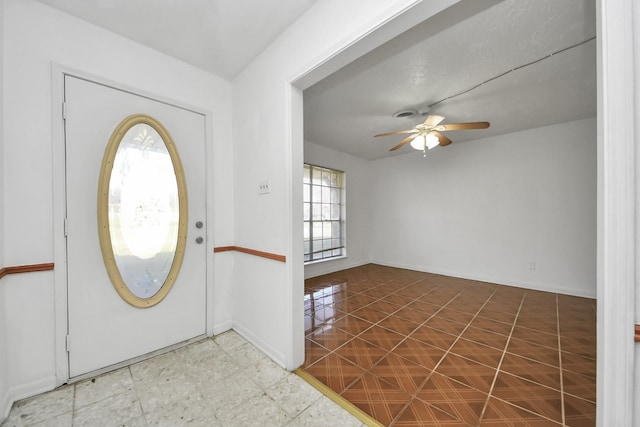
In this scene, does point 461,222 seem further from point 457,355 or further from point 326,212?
point 457,355

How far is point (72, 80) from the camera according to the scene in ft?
5.62

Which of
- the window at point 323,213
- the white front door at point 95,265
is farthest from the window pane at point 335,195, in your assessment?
the white front door at point 95,265

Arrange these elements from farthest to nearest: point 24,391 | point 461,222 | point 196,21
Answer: point 461,222 < point 196,21 < point 24,391

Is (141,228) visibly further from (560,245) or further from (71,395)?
(560,245)

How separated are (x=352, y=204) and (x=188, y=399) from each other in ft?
14.6

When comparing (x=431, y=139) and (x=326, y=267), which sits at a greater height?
(x=431, y=139)

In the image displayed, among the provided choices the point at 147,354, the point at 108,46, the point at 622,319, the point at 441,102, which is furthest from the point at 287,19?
the point at 147,354

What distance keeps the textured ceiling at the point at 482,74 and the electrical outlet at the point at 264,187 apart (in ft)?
4.20

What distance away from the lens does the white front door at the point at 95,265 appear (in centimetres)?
171

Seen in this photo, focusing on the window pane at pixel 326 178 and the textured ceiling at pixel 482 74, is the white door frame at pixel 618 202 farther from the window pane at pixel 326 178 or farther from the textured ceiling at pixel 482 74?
the window pane at pixel 326 178

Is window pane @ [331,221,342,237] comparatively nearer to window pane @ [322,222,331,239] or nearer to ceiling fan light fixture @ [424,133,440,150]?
window pane @ [322,222,331,239]

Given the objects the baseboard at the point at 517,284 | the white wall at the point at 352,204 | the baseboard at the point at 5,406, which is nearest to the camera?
the baseboard at the point at 5,406

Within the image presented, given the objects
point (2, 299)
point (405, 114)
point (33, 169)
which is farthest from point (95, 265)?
point (405, 114)

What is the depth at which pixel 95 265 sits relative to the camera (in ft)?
5.88
